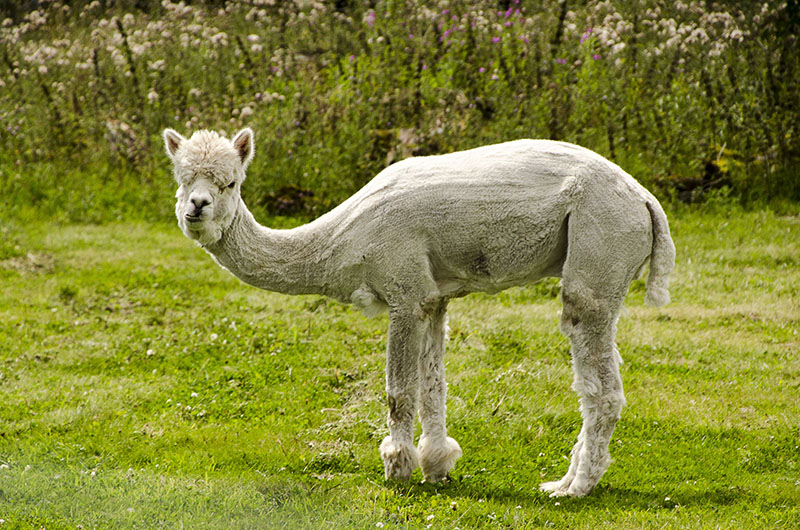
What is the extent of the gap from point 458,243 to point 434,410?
114 centimetres

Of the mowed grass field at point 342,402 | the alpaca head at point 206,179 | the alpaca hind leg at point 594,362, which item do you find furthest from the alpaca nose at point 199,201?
the alpaca hind leg at point 594,362

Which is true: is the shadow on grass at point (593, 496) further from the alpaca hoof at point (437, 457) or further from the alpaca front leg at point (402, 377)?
the alpaca front leg at point (402, 377)

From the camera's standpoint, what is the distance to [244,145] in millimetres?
5574

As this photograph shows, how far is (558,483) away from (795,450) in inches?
74.3

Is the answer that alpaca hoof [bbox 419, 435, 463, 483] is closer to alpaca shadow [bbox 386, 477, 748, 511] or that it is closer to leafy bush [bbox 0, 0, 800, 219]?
alpaca shadow [bbox 386, 477, 748, 511]

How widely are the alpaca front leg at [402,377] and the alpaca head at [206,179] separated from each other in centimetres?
119

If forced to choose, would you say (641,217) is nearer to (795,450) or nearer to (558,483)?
(558,483)

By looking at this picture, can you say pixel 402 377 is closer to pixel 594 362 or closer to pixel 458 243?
pixel 458 243

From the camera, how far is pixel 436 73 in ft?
45.1

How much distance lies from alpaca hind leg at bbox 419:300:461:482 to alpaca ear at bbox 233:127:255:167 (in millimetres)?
1527

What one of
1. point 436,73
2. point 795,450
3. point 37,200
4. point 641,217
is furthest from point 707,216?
point 37,200

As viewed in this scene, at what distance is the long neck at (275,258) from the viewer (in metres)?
5.73

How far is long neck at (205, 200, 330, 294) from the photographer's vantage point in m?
5.73

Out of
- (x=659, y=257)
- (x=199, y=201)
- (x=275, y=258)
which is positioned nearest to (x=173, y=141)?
(x=199, y=201)
